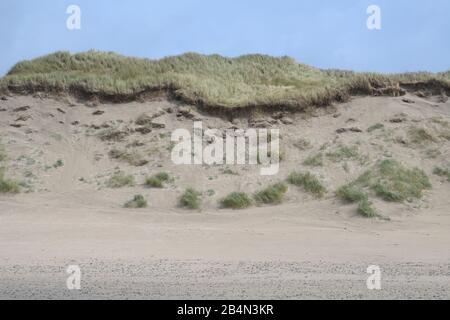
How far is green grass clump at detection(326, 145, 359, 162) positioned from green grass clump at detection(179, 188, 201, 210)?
13.6 ft

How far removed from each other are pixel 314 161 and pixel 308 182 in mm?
1263

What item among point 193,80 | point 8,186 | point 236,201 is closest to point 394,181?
point 236,201

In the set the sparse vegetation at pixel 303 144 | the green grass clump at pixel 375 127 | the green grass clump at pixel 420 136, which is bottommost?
the sparse vegetation at pixel 303 144

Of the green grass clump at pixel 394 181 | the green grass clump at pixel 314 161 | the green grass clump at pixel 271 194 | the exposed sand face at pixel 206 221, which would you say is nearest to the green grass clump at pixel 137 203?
the exposed sand face at pixel 206 221

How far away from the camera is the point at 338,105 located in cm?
1970

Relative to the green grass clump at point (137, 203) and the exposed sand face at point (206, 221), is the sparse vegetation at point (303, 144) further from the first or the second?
the green grass clump at point (137, 203)

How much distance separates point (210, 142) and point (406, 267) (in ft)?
30.4

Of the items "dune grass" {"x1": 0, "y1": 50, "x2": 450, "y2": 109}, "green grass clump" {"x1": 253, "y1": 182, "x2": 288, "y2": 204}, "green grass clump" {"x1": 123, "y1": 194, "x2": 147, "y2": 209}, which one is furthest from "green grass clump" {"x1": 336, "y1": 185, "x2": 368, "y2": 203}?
"dune grass" {"x1": 0, "y1": 50, "x2": 450, "y2": 109}

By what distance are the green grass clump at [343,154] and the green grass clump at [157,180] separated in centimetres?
453

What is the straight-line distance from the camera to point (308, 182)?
15.9m

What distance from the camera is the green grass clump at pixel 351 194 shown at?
14711mm

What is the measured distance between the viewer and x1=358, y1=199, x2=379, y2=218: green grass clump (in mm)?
14023

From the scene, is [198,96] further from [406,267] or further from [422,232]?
[406,267]

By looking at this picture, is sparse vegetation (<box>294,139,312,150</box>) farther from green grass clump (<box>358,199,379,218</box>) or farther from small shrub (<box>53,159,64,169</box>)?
small shrub (<box>53,159,64,169</box>)
